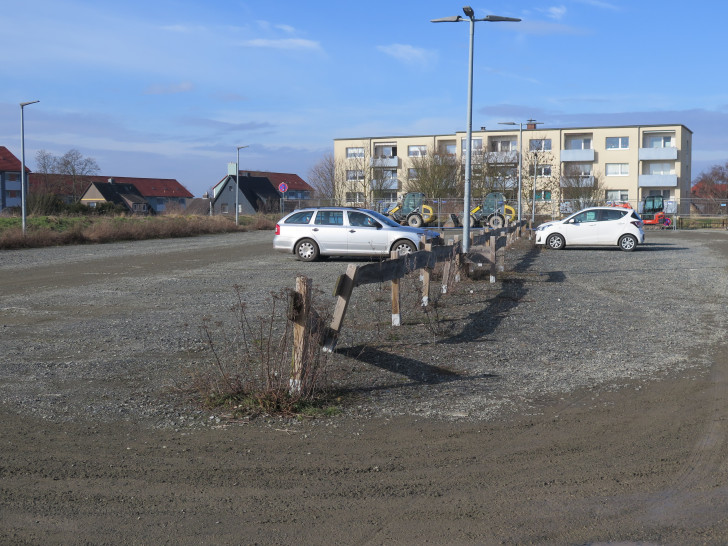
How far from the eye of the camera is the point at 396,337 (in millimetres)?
9656

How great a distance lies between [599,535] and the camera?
13.1 feet

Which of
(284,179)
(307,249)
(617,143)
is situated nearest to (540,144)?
(617,143)

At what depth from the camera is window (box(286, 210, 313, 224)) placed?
22.7m

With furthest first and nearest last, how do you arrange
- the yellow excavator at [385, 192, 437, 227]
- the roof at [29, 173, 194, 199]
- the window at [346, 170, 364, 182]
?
1. the roof at [29, 173, 194, 199]
2. the window at [346, 170, 364, 182]
3. the yellow excavator at [385, 192, 437, 227]

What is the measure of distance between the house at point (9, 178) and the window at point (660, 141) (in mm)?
65312

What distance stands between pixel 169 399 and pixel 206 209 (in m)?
101

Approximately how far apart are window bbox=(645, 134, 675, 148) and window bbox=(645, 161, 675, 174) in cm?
180

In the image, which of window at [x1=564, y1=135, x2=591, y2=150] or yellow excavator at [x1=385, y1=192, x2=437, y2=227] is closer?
yellow excavator at [x1=385, y1=192, x2=437, y2=227]

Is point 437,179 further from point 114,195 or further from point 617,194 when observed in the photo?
point 114,195

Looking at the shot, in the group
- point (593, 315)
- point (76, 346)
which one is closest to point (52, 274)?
point (76, 346)

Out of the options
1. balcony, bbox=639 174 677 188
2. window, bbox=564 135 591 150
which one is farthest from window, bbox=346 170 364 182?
balcony, bbox=639 174 677 188

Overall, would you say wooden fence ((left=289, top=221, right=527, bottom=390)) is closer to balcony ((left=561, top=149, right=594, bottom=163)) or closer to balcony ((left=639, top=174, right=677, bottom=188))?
balcony ((left=639, top=174, right=677, bottom=188))

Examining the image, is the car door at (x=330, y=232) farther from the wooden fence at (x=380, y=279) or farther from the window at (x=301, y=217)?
the wooden fence at (x=380, y=279)

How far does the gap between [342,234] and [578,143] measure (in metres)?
67.5
